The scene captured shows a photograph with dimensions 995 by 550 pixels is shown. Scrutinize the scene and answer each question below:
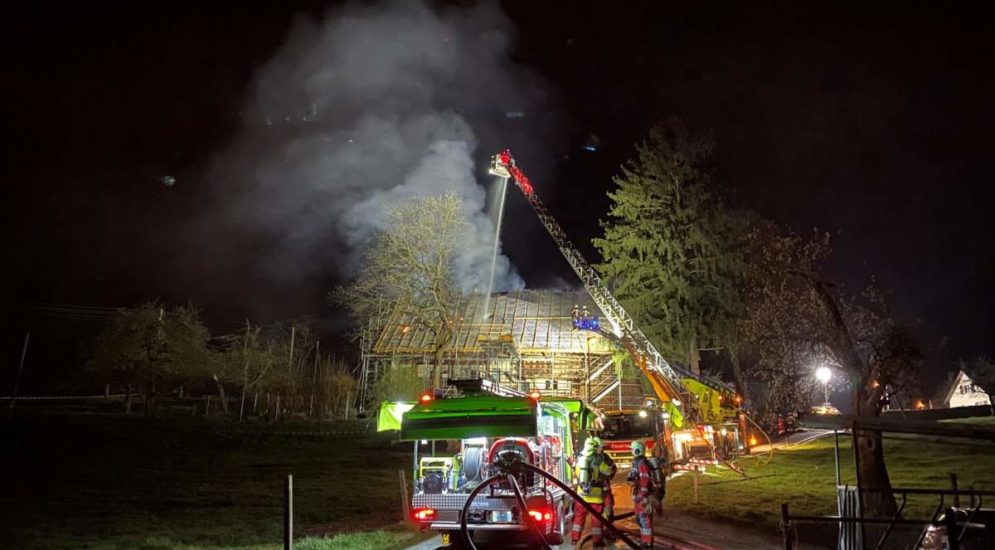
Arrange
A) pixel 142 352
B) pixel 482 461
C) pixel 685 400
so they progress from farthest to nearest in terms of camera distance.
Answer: pixel 142 352 < pixel 685 400 < pixel 482 461

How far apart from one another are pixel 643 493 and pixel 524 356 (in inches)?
1280

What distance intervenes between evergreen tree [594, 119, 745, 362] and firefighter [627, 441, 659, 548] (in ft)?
90.1

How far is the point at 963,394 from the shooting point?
7556cm

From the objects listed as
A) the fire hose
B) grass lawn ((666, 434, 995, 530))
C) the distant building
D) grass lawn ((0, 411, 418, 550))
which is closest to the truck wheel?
the fire hose

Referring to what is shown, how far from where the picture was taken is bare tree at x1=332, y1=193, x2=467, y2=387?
35.1 m

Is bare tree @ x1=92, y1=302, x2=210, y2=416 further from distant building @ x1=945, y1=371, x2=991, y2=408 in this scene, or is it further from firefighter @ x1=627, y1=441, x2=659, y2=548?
distant building @ x1=945, y1=371, x2=991, y2=408

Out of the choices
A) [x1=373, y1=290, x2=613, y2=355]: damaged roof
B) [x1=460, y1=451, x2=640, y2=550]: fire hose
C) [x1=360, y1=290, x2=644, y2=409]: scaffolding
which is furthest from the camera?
[x1=373, y1=290, x2=613, y2=355]: damaged roof

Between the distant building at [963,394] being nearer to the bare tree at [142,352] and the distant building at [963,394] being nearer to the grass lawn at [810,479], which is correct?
the grass lawn at [810,479]

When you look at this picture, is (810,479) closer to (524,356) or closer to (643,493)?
(643,493)

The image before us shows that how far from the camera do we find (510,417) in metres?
11.0

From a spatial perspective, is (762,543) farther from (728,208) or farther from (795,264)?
(728,208)

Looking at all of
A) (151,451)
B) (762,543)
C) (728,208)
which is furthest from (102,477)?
(728,208)

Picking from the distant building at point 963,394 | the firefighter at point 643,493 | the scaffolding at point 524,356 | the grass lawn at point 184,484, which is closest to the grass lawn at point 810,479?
the firefighter at point 643,493

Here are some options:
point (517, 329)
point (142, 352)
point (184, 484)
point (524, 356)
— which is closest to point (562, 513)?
point (184, 484)
